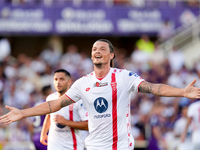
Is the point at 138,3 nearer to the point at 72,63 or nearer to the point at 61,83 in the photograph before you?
the point at 72,63

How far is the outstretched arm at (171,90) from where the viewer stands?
5535 millimetres

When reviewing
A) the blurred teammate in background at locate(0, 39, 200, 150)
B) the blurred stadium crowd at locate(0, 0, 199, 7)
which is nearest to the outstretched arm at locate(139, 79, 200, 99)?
the blurred teammate in background at locate(0, 39, 200, 150)

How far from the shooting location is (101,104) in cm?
623

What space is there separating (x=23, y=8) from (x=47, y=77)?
503cm

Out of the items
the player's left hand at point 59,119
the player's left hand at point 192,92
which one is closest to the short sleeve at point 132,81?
the player's left hand at point 192,92

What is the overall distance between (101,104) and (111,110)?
6.1 inches

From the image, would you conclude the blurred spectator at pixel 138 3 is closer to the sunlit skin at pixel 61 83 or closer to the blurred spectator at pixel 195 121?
the blurred spectator at pixel 195 121

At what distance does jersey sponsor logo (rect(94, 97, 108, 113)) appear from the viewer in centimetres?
623

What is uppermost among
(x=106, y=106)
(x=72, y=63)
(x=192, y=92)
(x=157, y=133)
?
(x=72, y=63)

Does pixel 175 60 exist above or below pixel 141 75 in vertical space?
above

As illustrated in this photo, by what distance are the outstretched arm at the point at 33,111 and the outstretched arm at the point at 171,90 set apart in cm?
113

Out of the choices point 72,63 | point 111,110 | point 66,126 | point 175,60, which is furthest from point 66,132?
point 175,60

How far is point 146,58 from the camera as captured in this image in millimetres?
20344

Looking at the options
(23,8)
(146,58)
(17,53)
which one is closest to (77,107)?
(146,58)
